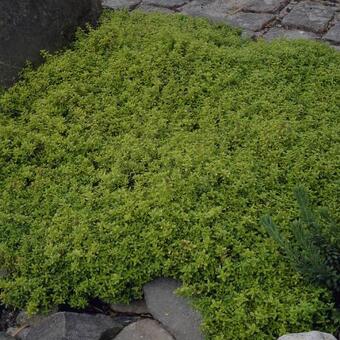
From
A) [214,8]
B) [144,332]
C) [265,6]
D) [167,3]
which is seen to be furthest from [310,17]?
[144,332]

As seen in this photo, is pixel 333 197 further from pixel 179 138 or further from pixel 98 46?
pixel 98 46

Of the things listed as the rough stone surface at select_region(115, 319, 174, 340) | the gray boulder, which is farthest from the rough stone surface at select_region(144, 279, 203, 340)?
the gray boulder

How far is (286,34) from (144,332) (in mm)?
3247

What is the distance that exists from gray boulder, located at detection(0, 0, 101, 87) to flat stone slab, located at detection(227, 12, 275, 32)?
154 centimetres

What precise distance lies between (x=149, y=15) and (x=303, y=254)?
322 cm

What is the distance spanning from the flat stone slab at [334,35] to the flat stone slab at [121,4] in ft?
6.63

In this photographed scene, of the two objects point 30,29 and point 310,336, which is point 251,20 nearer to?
point 30,29

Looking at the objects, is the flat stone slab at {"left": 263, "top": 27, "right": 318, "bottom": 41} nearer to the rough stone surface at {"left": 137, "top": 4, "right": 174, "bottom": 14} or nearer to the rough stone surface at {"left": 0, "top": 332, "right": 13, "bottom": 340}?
the rough stone surface at {"left": 137, "top": 4, "right": 174, "bottom": 14}

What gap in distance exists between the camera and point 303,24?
5.14m

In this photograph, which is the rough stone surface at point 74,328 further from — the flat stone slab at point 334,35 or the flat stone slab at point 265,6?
the flat stone slab at point 265,6

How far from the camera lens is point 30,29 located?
4199 mm

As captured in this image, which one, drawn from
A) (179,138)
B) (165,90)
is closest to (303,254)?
(179,138)

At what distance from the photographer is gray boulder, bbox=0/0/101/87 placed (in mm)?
4066

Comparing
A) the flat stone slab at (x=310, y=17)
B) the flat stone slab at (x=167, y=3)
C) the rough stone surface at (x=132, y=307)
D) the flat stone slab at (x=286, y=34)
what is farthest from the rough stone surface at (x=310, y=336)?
the flat stone slab at (x=167, y=3)
